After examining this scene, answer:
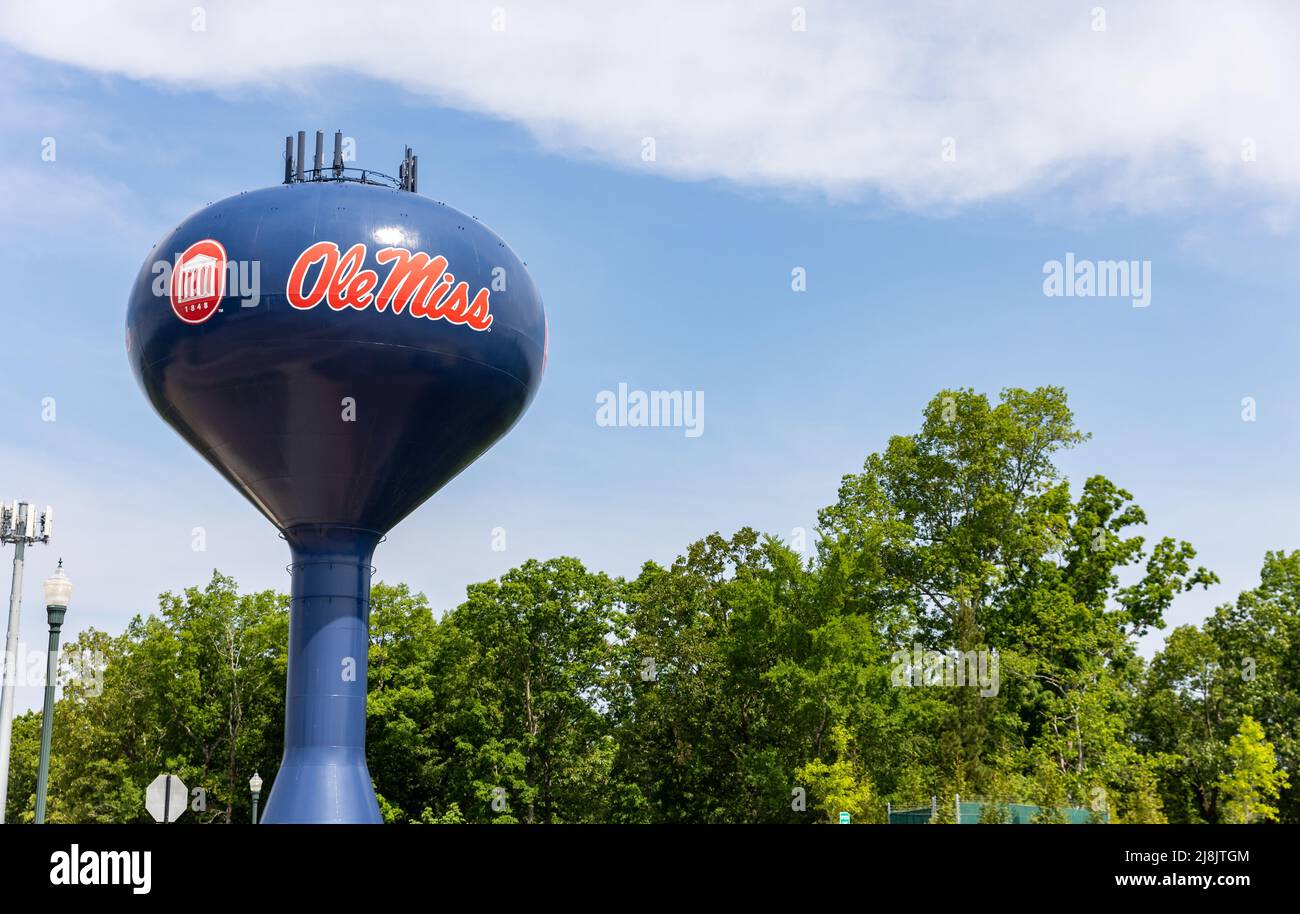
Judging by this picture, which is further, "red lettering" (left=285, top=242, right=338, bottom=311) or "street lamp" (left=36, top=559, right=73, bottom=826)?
"red lettering" (left=285, top=242, right=338, bottom=311)

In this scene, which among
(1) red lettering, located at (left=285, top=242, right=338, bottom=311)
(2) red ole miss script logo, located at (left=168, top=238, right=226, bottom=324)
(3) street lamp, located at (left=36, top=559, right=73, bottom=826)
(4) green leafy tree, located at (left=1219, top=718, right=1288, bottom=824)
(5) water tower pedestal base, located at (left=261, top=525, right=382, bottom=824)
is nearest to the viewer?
(3) street lamp, located at (left=36, top=559, right=73, bottom=826)

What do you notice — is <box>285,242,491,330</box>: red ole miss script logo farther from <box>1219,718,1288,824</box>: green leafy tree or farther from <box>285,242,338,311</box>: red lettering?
<box>1219,718,1288,824</box>: green leafy tree

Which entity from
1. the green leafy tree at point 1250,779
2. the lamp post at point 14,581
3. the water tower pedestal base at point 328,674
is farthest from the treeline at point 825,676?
the lamp post at point 14,581

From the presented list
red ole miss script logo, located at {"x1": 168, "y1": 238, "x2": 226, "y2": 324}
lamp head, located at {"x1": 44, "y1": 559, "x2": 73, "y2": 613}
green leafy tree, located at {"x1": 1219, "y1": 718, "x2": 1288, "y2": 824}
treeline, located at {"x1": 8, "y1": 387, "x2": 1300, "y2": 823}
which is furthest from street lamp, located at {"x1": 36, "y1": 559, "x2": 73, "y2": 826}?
green leafy tree, located at {"x1": 1219, "y1": 718, "x2": 1288, "y2": 824}

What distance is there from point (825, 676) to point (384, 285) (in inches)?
828

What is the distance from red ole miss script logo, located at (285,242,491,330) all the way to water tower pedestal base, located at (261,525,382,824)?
4934 millimetres

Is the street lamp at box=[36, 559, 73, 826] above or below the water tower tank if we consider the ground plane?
below

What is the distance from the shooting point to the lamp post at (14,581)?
27672mm

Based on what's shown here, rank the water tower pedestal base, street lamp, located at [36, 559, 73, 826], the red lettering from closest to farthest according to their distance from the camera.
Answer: street lamp, located at [36, 559, 73, 826]
the red lettering
the water tower pedestal base

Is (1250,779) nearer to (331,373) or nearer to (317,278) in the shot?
(331,373)

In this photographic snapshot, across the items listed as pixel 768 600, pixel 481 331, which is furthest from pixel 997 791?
pixel 481 331

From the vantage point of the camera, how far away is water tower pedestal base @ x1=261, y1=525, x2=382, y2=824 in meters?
26.7
